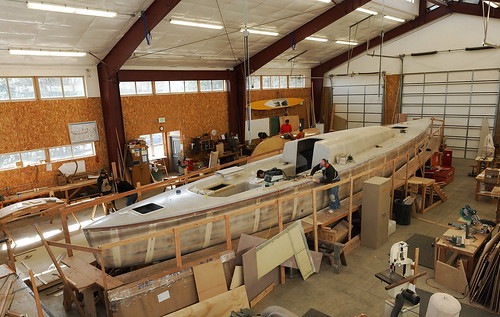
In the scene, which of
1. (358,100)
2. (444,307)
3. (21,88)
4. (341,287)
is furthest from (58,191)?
(358,100)

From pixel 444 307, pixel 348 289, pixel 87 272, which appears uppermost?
pixel 444 307

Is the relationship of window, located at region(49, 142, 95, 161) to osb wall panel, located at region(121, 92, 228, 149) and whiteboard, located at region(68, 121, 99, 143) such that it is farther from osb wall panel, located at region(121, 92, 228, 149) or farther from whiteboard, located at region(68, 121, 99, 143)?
osb wall panel, located at region(121, 92, 228, 149)

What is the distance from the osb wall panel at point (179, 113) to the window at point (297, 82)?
20.0 feet

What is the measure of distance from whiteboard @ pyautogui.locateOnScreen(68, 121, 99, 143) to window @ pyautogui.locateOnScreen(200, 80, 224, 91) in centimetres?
582

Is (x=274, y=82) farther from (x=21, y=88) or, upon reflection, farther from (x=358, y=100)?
(x=21, y=88)

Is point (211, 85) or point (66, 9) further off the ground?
point (66, 9)

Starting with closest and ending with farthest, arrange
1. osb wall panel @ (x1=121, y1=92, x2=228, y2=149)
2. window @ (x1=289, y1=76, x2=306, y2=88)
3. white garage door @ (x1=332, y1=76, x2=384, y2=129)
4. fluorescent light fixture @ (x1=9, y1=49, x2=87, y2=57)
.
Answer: fluorescent light fixture @ (x1=9, y1=49, x2=87, y2=57), osb wall panel @ (x1=121, y1=92, x2=228, y2=149), white garage door @ (x1=332, y1=76, x2=384, y2=129), window @ (x1=289, y1=76, x2=306, y2=88)

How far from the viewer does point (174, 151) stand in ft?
53.6

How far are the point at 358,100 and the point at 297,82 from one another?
163 inches

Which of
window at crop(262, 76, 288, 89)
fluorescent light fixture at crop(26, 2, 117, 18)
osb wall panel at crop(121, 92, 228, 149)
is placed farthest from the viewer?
window at crop(262, 76, 288, 89)

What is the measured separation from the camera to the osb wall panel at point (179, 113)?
14344mm

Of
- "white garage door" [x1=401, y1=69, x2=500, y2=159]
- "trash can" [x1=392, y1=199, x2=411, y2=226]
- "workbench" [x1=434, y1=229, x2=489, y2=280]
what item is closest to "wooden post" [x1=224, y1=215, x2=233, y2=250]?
"workbench" [x1=434, y1=229, x2=489, y2=280]

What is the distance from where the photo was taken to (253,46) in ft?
51.4

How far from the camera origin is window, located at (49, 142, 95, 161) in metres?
12.4
